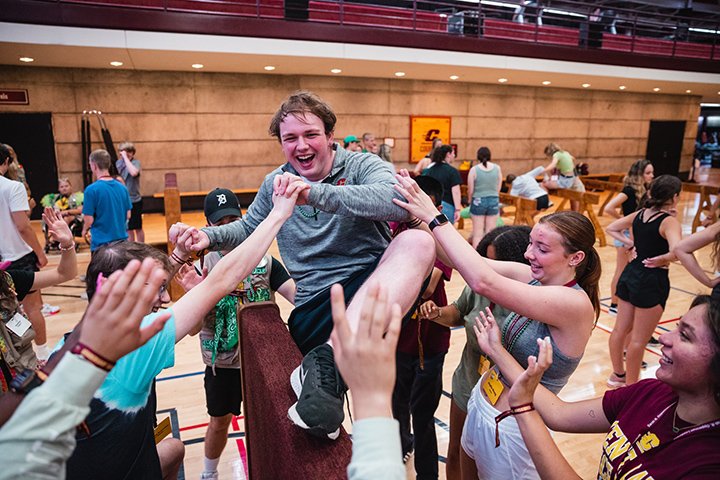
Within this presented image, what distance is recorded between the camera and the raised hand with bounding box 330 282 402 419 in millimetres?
815

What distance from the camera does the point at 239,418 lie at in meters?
3.82

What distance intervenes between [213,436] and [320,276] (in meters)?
1.80

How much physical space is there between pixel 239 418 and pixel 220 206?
1.97 metres

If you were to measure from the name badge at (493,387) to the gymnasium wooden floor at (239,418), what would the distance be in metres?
1.55

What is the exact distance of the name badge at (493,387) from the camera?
191 centimetres

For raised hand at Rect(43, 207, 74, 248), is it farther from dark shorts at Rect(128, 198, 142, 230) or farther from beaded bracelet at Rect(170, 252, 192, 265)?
dark shorts at Rect(128, 198, 142, 230)

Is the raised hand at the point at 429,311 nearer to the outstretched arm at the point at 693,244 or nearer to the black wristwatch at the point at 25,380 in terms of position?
the black wristwatch at the point at 25,380

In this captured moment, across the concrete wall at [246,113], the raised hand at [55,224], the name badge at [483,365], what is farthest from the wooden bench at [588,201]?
the raised hand at [55,224]

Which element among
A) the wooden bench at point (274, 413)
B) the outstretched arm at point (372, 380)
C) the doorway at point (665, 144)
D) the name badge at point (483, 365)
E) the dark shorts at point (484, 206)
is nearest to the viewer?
the outstretched arm at point (372, 380)

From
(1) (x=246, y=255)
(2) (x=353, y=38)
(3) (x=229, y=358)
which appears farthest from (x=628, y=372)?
(2) (x=353, y=38)

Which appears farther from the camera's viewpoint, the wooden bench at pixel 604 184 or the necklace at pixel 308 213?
the wooden bench at pixel 604 184

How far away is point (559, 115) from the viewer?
623 inches

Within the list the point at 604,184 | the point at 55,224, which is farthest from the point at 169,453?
the point at 604,184

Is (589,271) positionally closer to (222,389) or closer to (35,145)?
(222,389)
